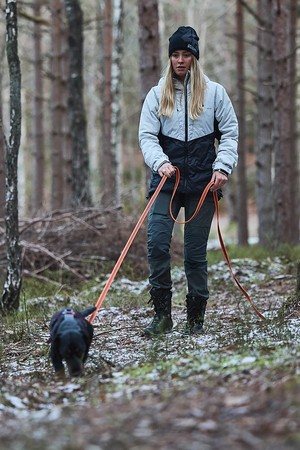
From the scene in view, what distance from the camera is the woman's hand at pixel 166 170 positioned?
611cm

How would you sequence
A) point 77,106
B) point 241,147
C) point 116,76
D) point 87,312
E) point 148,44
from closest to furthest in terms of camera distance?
point 87,312 → point 148,44 → point 77,106 → point 241,147 → point 116,76

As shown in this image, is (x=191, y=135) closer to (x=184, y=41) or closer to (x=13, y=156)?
(x=184, y=41)

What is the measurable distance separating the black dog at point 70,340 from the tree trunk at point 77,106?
9.20m

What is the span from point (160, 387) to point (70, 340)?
86cm

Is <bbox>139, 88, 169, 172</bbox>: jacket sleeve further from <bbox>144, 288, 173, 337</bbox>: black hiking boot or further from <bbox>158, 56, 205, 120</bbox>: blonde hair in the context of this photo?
<bbox>144, 288, 173, 337</bbox>: black hiking boot

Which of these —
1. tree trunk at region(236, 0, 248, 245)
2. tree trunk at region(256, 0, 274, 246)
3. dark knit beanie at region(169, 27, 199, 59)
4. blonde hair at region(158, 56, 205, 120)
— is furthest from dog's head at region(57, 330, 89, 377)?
tree trunk at region(236, 0, 248, 245)

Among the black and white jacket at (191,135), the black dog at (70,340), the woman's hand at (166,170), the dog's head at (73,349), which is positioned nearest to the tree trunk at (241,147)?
the black and white jacket at (191,135)

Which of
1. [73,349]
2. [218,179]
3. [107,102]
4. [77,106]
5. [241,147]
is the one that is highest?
[107,102]

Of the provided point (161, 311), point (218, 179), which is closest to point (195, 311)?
Result: point (161, 311)

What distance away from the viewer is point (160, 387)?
14.3 ft

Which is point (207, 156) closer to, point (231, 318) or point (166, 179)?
point (166, 179)

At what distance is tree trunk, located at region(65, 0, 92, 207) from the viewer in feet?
47.6

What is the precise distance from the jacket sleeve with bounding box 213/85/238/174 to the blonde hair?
0.17 meters

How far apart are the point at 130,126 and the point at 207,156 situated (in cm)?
3543
